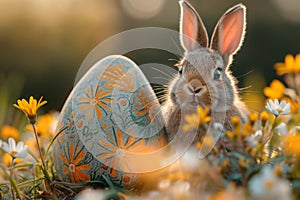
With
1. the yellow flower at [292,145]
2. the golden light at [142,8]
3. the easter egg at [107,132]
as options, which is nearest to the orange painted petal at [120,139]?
the easter egg at [107,132]

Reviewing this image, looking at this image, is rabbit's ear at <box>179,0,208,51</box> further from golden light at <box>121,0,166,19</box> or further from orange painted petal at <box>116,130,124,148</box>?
golden light at <box>121,0,166,19</box>

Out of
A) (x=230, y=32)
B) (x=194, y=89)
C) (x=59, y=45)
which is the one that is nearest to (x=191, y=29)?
(x=230, y=32)

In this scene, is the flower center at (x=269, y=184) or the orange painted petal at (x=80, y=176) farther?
the orange painted petal at (x=80, y=176)

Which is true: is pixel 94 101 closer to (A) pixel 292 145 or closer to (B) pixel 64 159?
(B) pixel 64 159

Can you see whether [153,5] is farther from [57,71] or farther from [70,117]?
[70,117]

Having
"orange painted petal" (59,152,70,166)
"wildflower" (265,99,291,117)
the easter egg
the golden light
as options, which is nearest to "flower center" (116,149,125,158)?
the easter egg

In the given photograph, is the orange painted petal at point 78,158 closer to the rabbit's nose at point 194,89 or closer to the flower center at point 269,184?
the rabbit's nose at point 194,89

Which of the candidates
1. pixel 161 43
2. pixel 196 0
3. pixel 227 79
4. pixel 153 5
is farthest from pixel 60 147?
pixel 196 0
